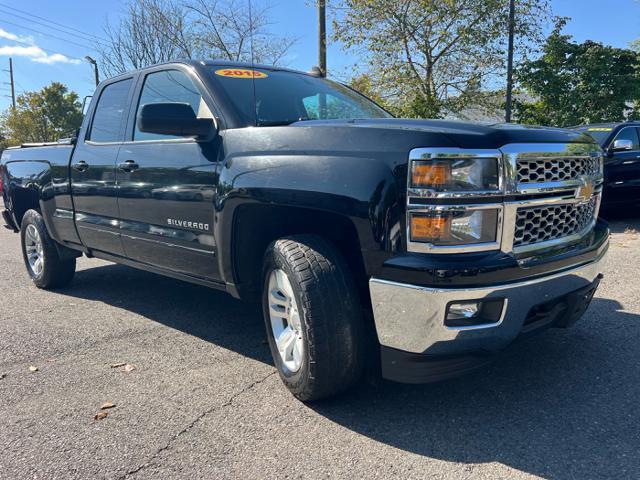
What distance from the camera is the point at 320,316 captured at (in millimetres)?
2572

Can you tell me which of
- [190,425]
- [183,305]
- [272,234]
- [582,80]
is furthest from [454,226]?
[582,80]

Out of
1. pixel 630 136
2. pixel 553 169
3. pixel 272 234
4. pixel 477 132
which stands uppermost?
pixel 477 132

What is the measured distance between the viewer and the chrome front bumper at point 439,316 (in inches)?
89.4

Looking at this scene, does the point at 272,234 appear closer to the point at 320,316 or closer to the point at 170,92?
the point at 320,316

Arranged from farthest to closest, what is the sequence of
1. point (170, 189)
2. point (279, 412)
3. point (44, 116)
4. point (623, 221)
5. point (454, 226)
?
1. point (44, 116)
2. point (623, 221)
3. point (170, 189)
4. point (279, 412)
5. point (454, 226)

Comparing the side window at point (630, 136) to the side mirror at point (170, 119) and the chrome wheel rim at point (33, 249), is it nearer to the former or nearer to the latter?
the side mirror at point (170, 119)

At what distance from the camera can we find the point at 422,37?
50.7 ft

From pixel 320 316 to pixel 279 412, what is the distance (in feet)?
2.04

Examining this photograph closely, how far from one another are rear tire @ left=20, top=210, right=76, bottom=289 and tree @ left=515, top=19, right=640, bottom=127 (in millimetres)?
15936

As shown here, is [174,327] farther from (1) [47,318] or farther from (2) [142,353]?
(1) [47,318]

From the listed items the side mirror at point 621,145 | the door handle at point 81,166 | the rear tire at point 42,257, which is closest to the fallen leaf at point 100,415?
the door handle at point 81,166

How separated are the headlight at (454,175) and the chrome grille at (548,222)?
24 centimetres

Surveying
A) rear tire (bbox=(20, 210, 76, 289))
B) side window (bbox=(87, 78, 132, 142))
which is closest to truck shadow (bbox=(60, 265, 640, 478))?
side window (bbox=(87, 78, 132, 142))

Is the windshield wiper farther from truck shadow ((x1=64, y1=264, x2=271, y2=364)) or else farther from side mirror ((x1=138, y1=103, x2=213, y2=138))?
truck shadow ((x1=64, y1=264, x2=271, y2=364))
